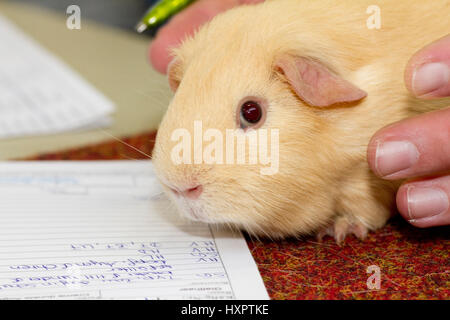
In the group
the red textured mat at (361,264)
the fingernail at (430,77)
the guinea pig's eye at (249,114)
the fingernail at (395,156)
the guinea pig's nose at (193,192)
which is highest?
the fingernail at (430,77)

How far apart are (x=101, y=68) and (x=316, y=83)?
168cm

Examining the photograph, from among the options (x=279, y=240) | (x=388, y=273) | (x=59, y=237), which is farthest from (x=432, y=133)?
(x=59, y=237)

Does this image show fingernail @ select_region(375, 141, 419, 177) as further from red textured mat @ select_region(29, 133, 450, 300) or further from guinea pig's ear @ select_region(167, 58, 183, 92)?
guinea pig's ear @ select_region(167, 58, 183, 92)

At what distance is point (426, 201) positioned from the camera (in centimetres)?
106

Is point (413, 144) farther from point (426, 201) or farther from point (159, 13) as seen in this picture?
point (159, 13)

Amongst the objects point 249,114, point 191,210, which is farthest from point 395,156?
point 191,210

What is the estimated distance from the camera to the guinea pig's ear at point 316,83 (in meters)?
1.00

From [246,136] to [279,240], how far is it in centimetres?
28

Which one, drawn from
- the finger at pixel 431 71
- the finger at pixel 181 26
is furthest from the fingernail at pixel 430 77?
the finger at pixel 181 26

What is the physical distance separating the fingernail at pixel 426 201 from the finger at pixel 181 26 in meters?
0.72

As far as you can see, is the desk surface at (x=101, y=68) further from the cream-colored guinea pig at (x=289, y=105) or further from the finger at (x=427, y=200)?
the finger at (x=427, y=200)

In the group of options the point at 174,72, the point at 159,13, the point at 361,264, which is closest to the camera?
the point at 361,264
